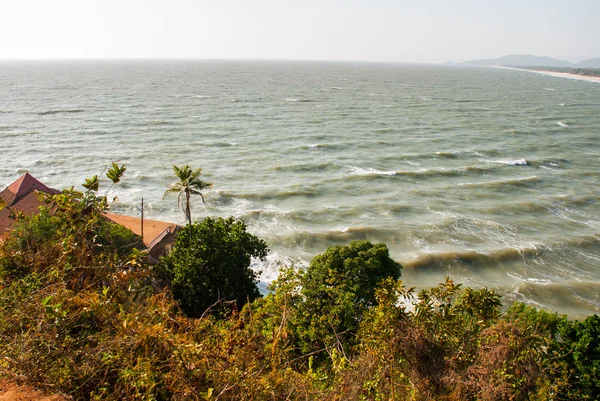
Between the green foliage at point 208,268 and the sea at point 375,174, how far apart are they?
8.17 metres

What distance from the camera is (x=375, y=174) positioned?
54.4 m

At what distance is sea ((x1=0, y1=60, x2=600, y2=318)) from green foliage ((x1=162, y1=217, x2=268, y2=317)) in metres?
8.17

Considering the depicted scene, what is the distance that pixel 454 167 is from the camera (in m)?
57.5

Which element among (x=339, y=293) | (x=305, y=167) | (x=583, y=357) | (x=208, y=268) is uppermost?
(x=339, y=293)

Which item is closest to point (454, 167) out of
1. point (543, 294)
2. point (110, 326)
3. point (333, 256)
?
point (543, 294)

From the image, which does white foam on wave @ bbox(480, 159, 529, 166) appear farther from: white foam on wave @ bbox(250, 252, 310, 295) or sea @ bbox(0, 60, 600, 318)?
white foam on wave @ bbox(250, 252, 310, 295)

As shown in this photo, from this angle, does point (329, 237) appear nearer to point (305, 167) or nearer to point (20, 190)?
point (305, 167)

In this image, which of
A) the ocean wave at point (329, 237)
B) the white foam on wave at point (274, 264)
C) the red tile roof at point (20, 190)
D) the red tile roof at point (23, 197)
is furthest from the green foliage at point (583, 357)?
the red tile roof at point (20, 190)

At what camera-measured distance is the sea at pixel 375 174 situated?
3550 cm

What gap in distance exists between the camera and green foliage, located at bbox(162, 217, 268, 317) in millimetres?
22953

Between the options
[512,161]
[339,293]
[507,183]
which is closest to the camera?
[339,293]

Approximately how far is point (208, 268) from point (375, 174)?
115 ft

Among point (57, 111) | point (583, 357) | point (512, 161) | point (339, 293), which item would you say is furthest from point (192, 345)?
point (57, 111)

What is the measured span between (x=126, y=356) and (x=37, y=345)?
1.62 metres
